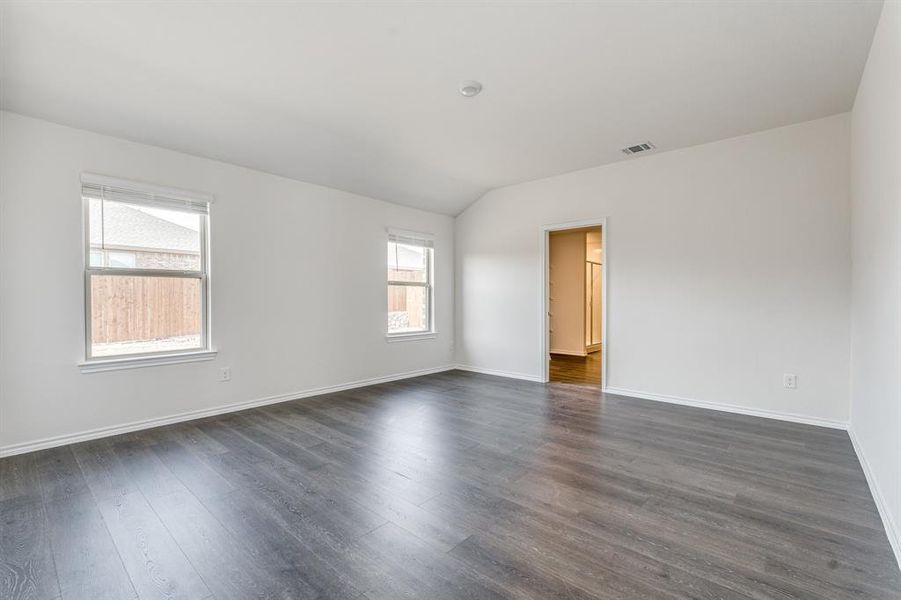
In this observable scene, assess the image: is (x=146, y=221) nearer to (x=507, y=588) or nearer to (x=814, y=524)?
(x=507, y=588)

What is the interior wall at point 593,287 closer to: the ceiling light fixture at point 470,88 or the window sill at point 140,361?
the ceiling light fixture at point 470,88

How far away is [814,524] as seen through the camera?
2023 millimetres

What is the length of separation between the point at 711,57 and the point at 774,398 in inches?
120

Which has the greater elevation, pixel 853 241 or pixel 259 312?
pixel 853 241

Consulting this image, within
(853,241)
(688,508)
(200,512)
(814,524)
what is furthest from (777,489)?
(200,512)

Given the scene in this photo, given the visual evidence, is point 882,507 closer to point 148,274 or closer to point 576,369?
point 576,369

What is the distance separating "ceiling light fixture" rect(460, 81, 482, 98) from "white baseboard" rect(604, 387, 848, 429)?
139 inches

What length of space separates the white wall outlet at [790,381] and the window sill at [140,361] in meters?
5.36

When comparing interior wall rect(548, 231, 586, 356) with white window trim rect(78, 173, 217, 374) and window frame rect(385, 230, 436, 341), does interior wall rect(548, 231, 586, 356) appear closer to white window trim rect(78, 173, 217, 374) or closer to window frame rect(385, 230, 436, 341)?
window frame rect(385, 230, 436, 341)

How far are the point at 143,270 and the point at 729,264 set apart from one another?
17.9 feet

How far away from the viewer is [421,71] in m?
2.80

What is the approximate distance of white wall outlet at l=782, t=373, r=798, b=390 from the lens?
366 cm

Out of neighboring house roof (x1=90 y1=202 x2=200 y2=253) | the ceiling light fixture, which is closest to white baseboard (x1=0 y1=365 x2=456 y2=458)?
neighboring house roof (x1=90 y1=202 x2=200 y2=253)

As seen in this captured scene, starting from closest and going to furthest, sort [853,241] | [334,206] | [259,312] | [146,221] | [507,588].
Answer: [507,588], [853,241], [146,221], [259,312], [334,206]
